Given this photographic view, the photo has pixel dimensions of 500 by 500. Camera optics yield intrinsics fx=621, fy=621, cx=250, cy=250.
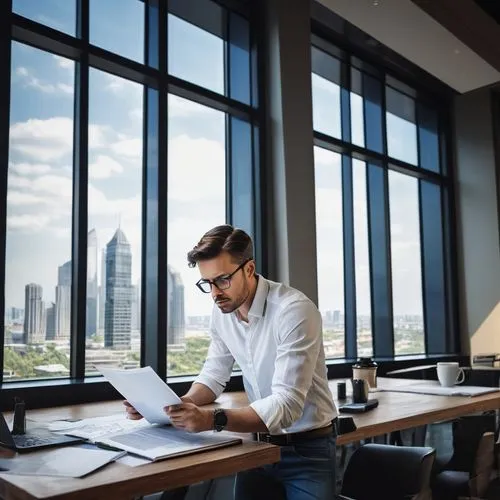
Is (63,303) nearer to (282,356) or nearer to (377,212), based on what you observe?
(282,356)

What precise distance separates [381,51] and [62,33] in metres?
3.21

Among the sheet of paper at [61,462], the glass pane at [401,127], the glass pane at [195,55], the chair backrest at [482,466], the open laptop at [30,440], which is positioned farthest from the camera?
the glass pane at [401,127]

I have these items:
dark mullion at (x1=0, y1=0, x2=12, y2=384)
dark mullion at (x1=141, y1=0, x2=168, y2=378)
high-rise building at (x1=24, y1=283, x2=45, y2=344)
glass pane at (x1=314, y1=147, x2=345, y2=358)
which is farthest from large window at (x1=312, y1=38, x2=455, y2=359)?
dark mullion at (x1=0, y1=0, x2=12, y2=384)

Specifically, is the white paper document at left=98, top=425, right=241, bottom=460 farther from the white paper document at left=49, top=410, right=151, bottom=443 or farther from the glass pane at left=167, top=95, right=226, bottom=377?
the glass pane at left=167, top=95, right=226, bottom=377

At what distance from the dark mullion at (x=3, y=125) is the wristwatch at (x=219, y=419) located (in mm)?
1878

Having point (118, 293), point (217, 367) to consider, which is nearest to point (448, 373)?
point (217, 367)

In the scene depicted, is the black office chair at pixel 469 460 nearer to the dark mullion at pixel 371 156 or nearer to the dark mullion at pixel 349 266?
the dark mullion at pixel 349 266

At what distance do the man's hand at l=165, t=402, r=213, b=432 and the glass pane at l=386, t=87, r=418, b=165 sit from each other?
16.4ft

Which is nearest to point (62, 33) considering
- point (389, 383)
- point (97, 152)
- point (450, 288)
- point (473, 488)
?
point (97, 152)

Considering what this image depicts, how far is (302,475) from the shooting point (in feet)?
5.58

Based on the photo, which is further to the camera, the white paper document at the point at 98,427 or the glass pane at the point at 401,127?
the glass pane at the point at 401,127

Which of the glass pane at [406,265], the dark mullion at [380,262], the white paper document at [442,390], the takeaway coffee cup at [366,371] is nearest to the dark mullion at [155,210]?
the takeaway coffee cup at [366,371]

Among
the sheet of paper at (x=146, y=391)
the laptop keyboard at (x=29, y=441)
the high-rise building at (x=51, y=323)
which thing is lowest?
the laptop keyboard at (x=29, y=441)

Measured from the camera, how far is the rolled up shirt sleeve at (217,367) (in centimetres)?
201
